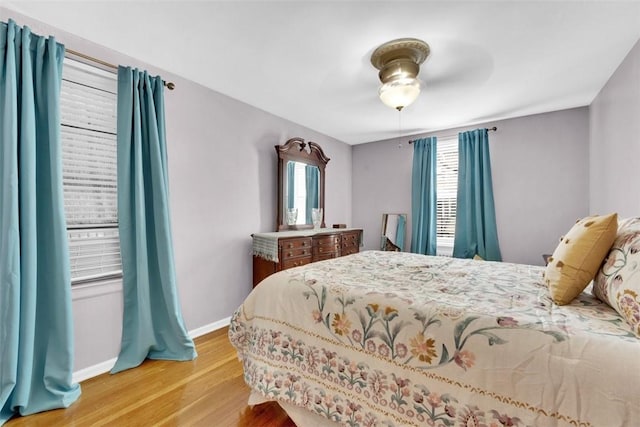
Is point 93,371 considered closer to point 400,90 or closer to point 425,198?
point 400,90

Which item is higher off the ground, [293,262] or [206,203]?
[206,203]

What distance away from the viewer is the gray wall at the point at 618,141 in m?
2.01

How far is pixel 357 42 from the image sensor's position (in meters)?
1.96

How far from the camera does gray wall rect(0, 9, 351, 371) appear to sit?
207 centimetres

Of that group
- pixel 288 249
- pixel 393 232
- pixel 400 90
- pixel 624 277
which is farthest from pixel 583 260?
pixel 393 232

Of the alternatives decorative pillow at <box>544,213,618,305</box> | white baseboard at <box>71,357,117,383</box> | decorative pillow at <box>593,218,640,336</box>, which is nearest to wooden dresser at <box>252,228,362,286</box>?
white baseboard at <box>71,357,117,383</box>

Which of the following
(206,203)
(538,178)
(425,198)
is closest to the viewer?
(206,203)

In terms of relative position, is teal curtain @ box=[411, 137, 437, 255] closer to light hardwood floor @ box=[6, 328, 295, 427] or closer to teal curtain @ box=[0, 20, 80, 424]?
light hardwood floor @ box=[6, 328, 295, 427]

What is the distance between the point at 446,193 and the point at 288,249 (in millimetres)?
2558

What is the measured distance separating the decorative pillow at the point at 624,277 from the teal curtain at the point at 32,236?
276 cm

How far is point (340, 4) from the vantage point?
162 centimetres

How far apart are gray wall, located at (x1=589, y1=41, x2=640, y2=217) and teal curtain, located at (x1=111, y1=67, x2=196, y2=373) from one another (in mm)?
3519

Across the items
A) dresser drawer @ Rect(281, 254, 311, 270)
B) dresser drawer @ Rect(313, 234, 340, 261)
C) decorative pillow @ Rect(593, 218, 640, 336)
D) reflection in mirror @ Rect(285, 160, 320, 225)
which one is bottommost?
dresser drawer @ Rect(281, 254, 311, 270)

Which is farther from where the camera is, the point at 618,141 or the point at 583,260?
the point at 618,141
